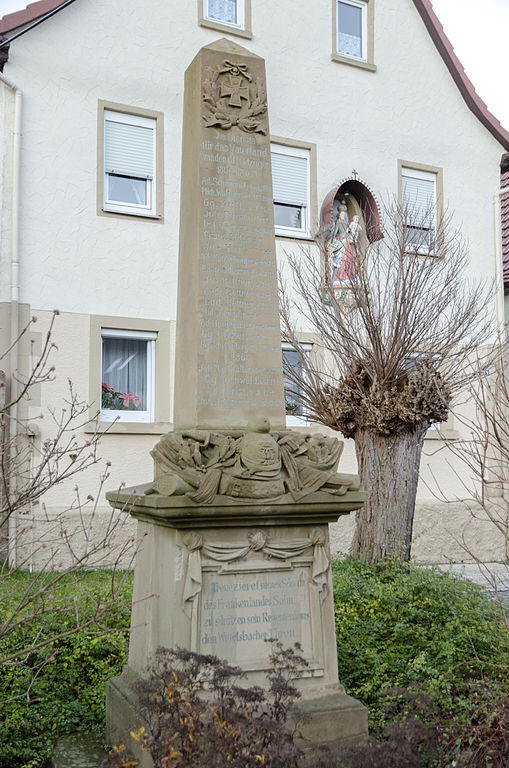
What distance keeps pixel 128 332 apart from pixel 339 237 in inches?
128

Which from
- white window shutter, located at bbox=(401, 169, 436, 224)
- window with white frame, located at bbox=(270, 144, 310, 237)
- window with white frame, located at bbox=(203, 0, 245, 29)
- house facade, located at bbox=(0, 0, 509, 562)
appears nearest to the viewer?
house facade, located at bbox=(0, 0, 509, 562)

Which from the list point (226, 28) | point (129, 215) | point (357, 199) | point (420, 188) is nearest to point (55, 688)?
point (129, 215)

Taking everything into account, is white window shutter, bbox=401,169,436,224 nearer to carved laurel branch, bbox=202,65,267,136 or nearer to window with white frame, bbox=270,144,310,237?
window with white frame, bbox=270,144,310,237

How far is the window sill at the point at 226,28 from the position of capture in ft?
37.3

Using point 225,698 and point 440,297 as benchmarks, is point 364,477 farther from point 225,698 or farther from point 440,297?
point 225,698

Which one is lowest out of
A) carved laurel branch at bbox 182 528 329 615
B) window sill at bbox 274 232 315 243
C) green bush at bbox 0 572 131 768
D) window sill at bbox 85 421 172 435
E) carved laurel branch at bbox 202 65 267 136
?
green bush at bbox 0 572 131 768

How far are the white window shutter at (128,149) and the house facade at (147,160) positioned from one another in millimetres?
19

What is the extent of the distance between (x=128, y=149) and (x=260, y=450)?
778 centimetres

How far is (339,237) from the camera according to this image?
1130cm

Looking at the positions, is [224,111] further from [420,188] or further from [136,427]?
[420,188]

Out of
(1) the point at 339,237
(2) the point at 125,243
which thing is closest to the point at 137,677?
(2) the point at 125,243

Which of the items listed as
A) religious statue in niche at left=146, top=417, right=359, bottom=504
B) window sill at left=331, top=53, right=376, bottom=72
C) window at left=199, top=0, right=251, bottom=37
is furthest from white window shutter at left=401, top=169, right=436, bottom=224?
religious statue in niche at left=146, top=417, right=359, bottom=504

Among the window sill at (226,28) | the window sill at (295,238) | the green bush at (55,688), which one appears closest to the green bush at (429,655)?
the green bush at (55,688)

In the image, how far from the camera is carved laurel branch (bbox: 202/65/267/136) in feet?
15.3
